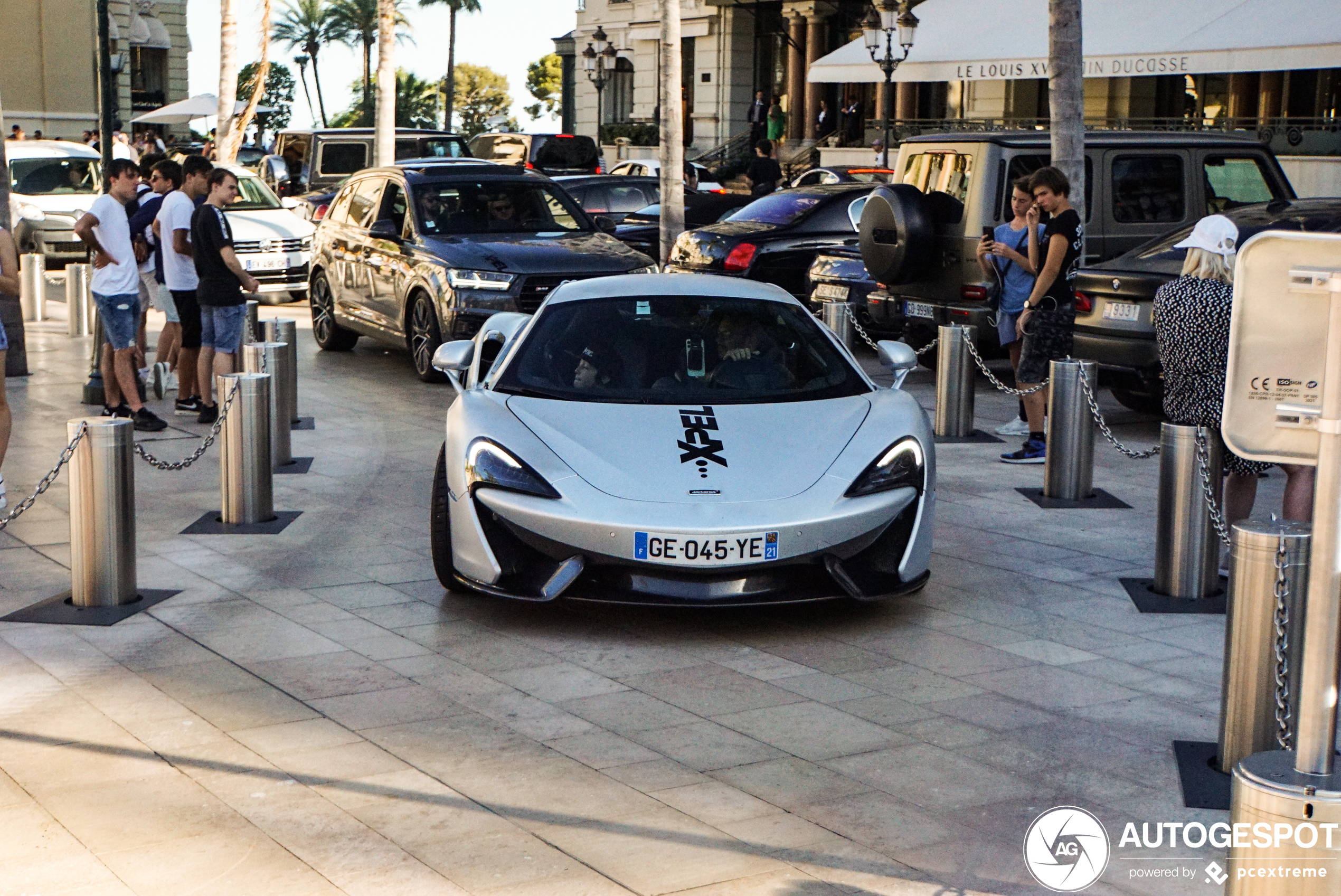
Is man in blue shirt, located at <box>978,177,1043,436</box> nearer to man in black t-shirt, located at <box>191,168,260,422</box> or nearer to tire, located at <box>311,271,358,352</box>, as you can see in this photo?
man in black t-shirt, located at <box>191,168,260,422</box>

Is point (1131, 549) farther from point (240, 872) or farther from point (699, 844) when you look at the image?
point (240, 872)

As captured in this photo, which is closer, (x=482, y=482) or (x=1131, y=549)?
(x=482, y=482)

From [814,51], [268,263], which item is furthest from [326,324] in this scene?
[814,51]

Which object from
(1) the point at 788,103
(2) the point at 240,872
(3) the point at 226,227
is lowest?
(2) the point at 240,872

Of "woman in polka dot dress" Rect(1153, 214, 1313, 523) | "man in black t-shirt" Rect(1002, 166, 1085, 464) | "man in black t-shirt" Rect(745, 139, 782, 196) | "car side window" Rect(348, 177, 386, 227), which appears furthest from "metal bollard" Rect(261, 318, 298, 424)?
"man in black t-shirt" Rect(745, 139, 782, 196)

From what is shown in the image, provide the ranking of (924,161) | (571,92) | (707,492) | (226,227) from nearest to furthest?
(707,492) → (226,227) → (924,161) → (571,92)

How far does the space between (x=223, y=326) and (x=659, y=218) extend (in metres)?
11.1

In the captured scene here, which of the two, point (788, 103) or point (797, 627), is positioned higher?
point (788, 103)

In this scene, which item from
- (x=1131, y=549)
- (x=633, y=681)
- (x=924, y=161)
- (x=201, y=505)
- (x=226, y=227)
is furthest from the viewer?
(x=924, y=161)

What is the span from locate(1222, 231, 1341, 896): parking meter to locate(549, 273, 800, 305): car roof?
423cm

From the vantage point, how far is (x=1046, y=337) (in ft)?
33.0

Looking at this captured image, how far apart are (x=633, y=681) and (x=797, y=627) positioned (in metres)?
0.96

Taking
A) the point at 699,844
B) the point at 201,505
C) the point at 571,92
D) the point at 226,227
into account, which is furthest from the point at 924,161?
the point at 571,92

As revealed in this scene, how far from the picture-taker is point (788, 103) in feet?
145
